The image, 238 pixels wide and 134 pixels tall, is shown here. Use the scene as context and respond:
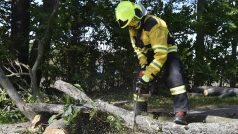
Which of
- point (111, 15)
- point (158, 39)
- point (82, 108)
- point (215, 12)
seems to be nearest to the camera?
point (158, 39)

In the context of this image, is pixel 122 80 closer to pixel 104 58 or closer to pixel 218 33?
pixel 104 58

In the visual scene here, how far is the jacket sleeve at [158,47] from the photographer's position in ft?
20.9

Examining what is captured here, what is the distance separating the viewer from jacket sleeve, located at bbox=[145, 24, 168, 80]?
637cm

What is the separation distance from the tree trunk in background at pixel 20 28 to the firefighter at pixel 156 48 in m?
6.33

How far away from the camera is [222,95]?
12555 millimetres

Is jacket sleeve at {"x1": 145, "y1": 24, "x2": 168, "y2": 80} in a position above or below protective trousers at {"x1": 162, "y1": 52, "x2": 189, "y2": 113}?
above

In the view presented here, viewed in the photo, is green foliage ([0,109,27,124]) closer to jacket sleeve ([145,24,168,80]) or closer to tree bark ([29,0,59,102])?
tree bark ([29,0,59,102])

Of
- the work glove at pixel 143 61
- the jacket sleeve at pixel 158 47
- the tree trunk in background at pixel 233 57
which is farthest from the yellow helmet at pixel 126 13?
the tree trunk in background at pixel 233 57

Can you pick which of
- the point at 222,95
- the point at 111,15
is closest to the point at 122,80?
the point at 111,15

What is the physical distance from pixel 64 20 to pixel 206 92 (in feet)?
14.3

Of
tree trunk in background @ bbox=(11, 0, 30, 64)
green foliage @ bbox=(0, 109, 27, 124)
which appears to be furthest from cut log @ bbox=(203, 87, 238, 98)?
green foliage @ bbox=(0, 109, 27, 124)

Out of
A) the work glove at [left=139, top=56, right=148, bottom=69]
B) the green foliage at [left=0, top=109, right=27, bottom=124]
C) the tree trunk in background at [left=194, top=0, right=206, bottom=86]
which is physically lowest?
the green foliage at [left=0, top=109, right=27, bottom=124]

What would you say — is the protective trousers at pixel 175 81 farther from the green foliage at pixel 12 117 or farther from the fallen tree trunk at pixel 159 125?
the green foliage at pixel 12 117

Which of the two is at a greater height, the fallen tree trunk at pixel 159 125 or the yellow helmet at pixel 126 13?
the yellow helmet at pixel 126 13
